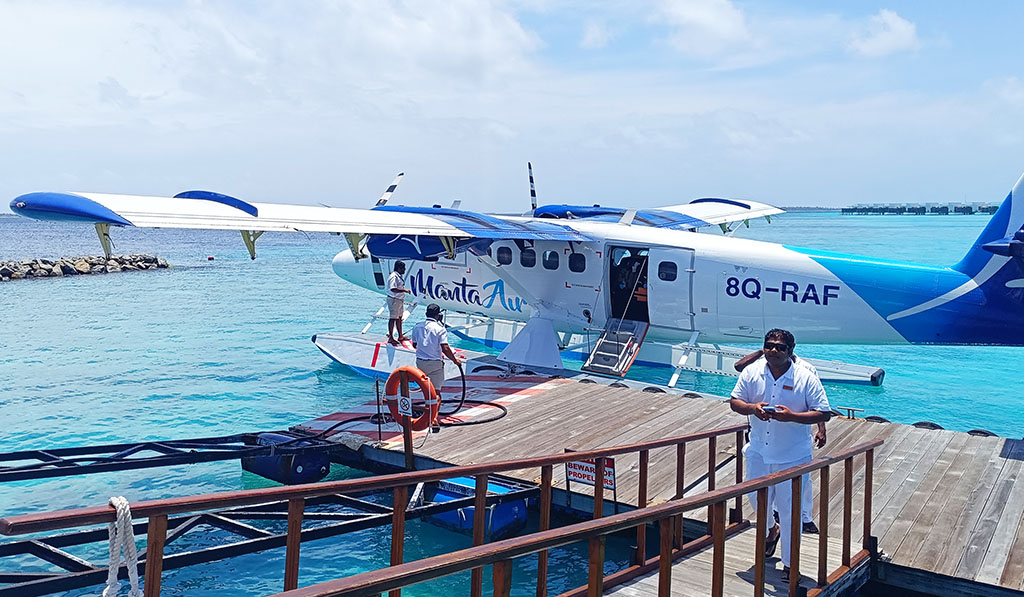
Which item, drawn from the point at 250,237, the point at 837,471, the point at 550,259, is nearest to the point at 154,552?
the point at 837,471

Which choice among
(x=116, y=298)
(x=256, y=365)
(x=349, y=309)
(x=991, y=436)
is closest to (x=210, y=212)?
(x=256, y=365)

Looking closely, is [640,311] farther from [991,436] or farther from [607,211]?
[991,436]

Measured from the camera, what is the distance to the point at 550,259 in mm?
13984

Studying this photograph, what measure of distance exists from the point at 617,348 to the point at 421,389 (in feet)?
18.4

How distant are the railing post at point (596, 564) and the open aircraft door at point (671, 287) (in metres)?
9.77

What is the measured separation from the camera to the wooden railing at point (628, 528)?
2.51 metres

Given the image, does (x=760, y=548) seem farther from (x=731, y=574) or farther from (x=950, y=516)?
(x=950, y=516)

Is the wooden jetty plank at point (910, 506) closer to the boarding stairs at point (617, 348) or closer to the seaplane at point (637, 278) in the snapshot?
the seaplane at point (637, 278)

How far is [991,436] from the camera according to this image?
8484mm

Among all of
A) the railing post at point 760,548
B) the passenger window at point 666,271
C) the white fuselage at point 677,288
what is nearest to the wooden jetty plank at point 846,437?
the railing post at point 760,548

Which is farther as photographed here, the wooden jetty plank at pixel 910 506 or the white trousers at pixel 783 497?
the wooden jetty plank at pixel 910 506

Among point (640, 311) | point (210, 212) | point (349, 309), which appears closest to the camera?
point (210, 212)

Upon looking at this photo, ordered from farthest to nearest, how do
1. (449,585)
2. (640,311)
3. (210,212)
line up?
(640,311) → (210,212) → (449,585)

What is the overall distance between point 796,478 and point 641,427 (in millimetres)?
4306
